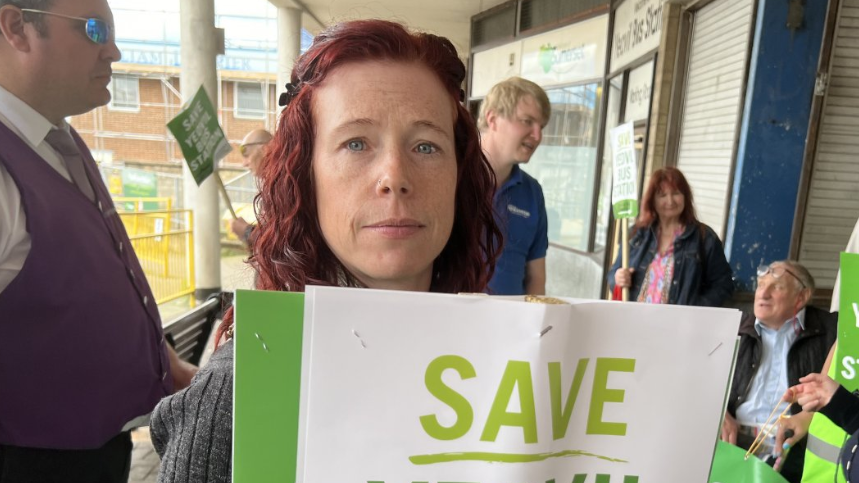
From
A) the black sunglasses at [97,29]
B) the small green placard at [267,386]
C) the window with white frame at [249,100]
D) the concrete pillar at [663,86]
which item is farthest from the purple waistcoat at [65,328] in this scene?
the window with white frame at [249,100]

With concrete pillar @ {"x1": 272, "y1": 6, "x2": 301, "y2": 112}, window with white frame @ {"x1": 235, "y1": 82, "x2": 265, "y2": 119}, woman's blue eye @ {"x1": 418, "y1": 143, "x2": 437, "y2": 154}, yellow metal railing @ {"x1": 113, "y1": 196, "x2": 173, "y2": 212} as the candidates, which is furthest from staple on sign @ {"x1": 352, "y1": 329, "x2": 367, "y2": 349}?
window with white frame @ {"x1": 235, "y1": 82, "x2": 265, "y2": 119}

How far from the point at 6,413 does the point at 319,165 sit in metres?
1.22

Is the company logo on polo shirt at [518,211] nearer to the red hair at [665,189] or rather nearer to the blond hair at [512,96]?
the blond hair at [512,96]

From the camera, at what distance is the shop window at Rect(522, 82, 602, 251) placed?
689cm

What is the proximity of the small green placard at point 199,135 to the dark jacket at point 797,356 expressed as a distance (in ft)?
10.0

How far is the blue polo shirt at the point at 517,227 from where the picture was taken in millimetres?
2744

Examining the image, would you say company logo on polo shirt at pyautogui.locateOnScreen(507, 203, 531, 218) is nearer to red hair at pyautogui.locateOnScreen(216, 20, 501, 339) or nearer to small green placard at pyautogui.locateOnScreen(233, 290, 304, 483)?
red hair at pyautogui.locateOnScreen(216, 20, 501, 339)

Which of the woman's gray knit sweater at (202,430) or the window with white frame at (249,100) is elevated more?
the window with white frame at (249,100)

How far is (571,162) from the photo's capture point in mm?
7387

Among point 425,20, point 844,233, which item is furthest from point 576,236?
point 425,20

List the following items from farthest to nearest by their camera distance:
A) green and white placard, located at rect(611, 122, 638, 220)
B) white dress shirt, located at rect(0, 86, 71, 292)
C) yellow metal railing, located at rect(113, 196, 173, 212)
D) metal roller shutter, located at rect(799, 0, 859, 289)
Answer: yellow metal railing, located at rect(113, 196, 173, 212), metal roller shutter, located at rect(799, 0, 859, 289), green and white placard, located at rect(611, 122, 638, 220), white dress shirt, located at rect(0, 86, 71, 292)

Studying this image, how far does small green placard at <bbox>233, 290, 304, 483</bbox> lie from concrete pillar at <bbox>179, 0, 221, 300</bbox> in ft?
22.9

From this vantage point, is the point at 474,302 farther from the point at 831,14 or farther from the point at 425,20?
the point at 425,20

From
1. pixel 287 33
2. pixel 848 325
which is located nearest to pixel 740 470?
pixel 848 325
